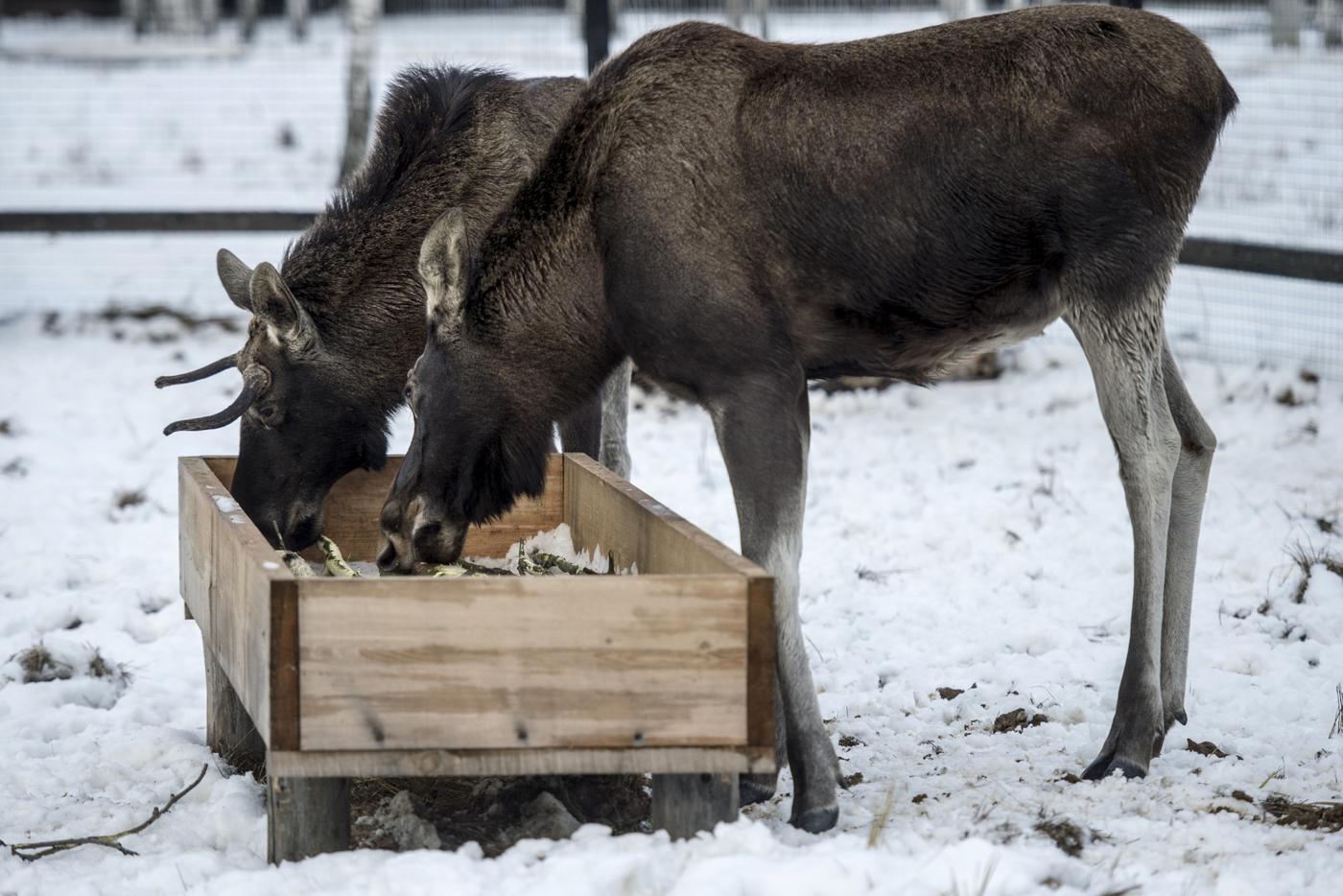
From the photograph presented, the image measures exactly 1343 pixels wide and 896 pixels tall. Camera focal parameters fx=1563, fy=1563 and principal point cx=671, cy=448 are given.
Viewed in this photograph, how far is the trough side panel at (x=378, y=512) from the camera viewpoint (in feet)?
16.4

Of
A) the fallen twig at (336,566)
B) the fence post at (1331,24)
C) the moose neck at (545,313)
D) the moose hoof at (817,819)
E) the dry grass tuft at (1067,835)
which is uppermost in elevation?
the fence post at (1331,24)

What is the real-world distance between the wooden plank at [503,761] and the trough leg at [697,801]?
0.27 feet

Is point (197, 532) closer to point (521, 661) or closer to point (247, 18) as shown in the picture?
point (521, 661)

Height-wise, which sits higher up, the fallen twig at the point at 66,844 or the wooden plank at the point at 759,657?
the wooden plank at the point at 759,657

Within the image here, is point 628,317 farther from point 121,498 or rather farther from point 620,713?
point 121,498

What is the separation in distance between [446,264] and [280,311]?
1.06m

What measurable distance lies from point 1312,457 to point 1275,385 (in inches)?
38.0

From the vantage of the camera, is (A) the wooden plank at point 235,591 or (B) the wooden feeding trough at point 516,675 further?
(A) the wooden plank at point 235,591

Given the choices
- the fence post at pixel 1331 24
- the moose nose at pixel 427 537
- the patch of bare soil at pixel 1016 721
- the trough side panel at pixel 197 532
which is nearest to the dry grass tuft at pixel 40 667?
the trough side panel at pixel 197 532

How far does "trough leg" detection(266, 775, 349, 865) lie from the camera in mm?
3396

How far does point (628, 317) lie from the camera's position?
13.0 feet

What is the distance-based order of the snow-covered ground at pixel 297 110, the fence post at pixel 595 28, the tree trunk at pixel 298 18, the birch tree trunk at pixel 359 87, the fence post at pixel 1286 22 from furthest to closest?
the tree trunk at pixel 298 18 → the fence post at pixel 1286 22 → the birch tree trunk at pixel 359 87 → the snow-covered ground at pixel 297 110 → the fence post at pixel 595 28

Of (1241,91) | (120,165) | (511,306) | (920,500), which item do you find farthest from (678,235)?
(120,165)

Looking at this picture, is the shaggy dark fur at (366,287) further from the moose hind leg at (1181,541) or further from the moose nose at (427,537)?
the moose hind leg at (1181,541)
